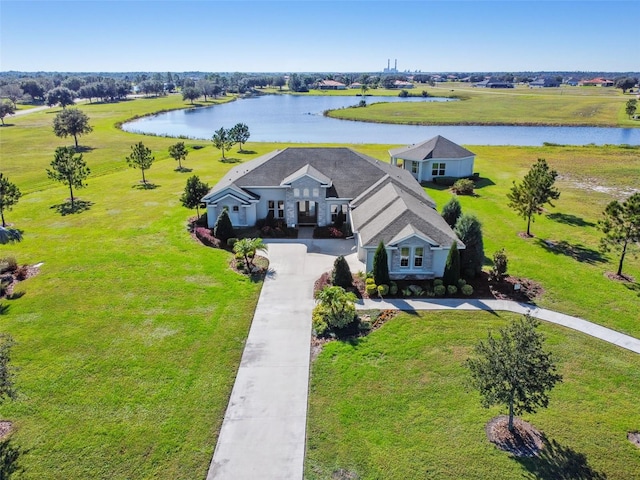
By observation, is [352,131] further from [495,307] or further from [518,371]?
[518,371]

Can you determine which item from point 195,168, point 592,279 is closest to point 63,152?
point 195,168

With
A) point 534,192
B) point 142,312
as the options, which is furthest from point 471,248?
point 142,312

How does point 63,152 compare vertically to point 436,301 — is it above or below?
above

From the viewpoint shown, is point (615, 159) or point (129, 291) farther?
point (615, 159)

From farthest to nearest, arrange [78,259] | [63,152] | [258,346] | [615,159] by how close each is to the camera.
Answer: [615,159], [63,152], [78,259], [258,346]

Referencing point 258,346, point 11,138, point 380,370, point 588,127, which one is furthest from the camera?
point 588,127

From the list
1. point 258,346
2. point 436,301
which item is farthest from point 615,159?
point 258,346

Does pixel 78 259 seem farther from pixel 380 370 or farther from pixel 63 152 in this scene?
pixel 380 370
